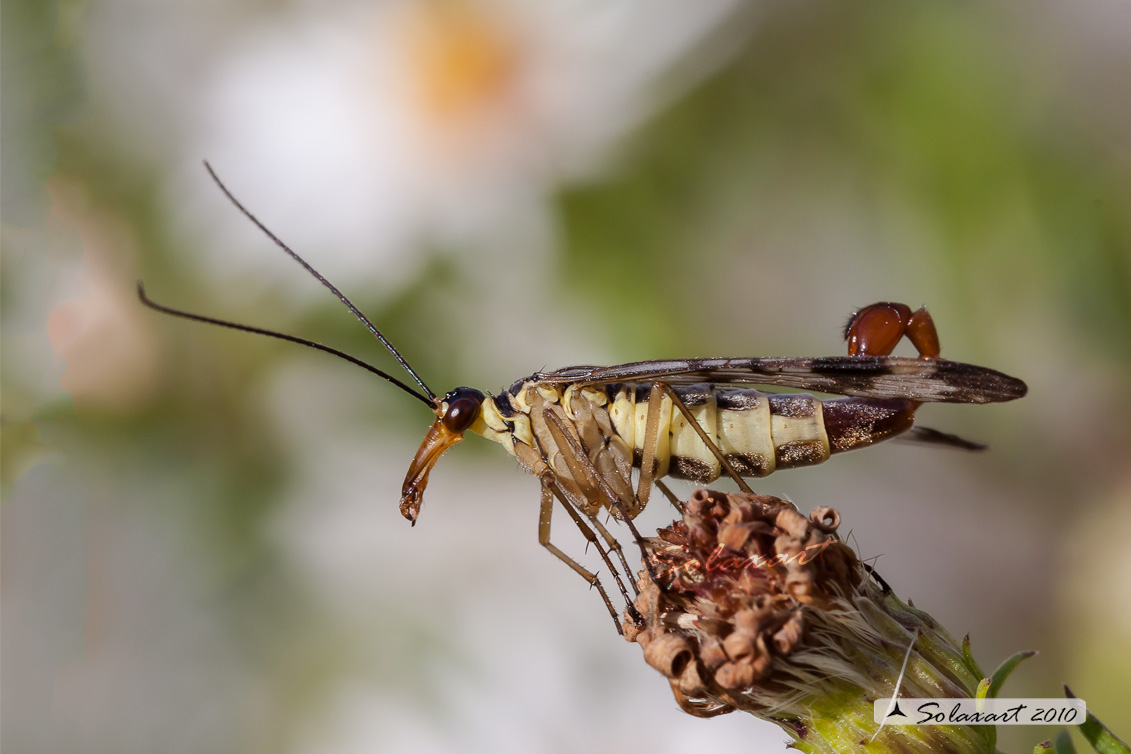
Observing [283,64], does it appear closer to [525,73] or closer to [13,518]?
[525,73]

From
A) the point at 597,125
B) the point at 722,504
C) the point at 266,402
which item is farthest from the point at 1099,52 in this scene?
the point at 266,402

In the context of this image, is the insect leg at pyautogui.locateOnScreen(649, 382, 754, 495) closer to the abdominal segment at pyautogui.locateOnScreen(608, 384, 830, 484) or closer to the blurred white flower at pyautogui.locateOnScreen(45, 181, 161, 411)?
the abdominal segment at pyautogui.locateOnScreen(608, 384, 830, 484)

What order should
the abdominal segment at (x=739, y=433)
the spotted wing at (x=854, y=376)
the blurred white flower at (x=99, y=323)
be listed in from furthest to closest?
the blurred white flower at (x=99, y=323) → the abdominal segment at (x=739, y=433) → the spotted wing at (x=854, y=376)

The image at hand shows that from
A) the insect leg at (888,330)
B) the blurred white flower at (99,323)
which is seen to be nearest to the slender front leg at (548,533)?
the insect leg at (888,330)

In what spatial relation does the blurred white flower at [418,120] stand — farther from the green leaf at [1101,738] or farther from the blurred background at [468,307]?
the green leaf at [1101,738]

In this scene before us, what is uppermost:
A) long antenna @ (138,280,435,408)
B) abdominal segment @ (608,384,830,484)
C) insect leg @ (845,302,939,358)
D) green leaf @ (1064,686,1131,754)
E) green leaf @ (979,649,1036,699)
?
long antenna @ (138,280,435,408)

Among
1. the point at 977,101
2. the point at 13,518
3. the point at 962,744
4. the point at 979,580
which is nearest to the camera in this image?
the point at 962,744

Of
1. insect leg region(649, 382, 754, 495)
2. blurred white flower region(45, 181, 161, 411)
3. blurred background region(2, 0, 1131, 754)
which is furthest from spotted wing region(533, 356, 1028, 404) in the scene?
blurred white flower region(45, 181, 161, 411)
